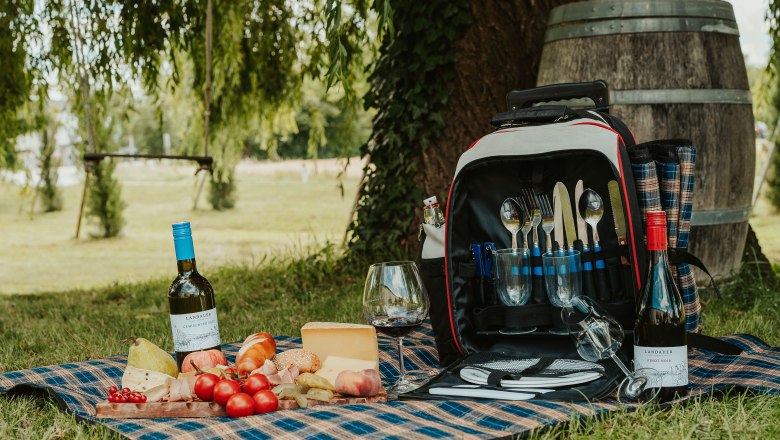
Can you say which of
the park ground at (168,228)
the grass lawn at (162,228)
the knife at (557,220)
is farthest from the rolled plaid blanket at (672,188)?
the grass lawn at (162,228)

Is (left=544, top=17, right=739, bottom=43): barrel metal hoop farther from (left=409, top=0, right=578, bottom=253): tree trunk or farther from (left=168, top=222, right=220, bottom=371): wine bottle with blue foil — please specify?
(left=168, top=222, right=220, bottom=371): wine bottle with blue foil

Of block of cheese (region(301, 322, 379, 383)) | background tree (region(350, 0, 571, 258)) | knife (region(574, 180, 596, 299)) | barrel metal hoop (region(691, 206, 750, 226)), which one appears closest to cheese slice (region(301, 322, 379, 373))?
block of cheese (region(301, 322, 379, 383))

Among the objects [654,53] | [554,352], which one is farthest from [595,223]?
[654,53]

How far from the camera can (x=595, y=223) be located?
230cm

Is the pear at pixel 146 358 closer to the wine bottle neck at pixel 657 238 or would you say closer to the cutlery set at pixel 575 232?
the cutlery set at pixel 575 232

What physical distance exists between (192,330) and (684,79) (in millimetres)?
2020

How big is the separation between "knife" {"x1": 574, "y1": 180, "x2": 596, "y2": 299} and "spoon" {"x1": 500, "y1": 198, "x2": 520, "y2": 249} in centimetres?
17

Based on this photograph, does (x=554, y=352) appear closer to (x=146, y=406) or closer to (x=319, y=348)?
(x=319, y=348)

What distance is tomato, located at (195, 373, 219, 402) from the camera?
78.2 inches

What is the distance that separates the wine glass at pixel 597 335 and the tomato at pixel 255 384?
77 cm

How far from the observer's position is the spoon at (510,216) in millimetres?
2408

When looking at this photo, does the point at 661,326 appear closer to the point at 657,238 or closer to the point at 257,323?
the point at 657,238

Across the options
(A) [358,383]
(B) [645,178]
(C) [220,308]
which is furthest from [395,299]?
(C) [220,308]

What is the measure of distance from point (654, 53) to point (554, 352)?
4.37 feet
